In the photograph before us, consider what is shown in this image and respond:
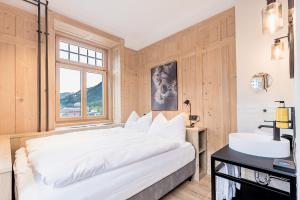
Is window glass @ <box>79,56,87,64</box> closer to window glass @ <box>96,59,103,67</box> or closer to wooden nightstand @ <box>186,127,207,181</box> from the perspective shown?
window glass @ <box>96,59,103,67</box>

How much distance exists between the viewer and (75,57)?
3.35 metres

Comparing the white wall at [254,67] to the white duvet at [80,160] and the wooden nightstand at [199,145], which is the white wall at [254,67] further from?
the white duvet at [80,160]

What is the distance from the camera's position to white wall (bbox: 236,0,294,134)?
72.7 inches

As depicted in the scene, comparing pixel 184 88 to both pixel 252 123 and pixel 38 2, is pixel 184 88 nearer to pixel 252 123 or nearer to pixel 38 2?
pixel 252 123

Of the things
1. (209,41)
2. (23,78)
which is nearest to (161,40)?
(209,41)

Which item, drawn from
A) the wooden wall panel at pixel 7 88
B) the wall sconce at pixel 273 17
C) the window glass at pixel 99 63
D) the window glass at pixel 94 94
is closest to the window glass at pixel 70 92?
the window glass at pixel 94 94

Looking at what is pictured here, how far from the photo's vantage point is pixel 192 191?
82.6 inches

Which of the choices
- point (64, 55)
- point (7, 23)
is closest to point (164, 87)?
point (64, 55)

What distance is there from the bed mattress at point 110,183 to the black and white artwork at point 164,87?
4.67 ft

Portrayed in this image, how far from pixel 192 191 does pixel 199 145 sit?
74cm

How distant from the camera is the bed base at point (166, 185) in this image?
159cm

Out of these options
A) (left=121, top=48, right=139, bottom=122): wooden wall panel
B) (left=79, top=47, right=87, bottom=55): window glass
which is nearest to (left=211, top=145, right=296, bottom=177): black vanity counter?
(left=121, top=48, right=139, bottom=122): wooden wall panel

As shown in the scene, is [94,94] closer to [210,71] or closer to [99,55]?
[99,55]

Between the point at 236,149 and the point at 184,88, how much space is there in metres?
1.68
